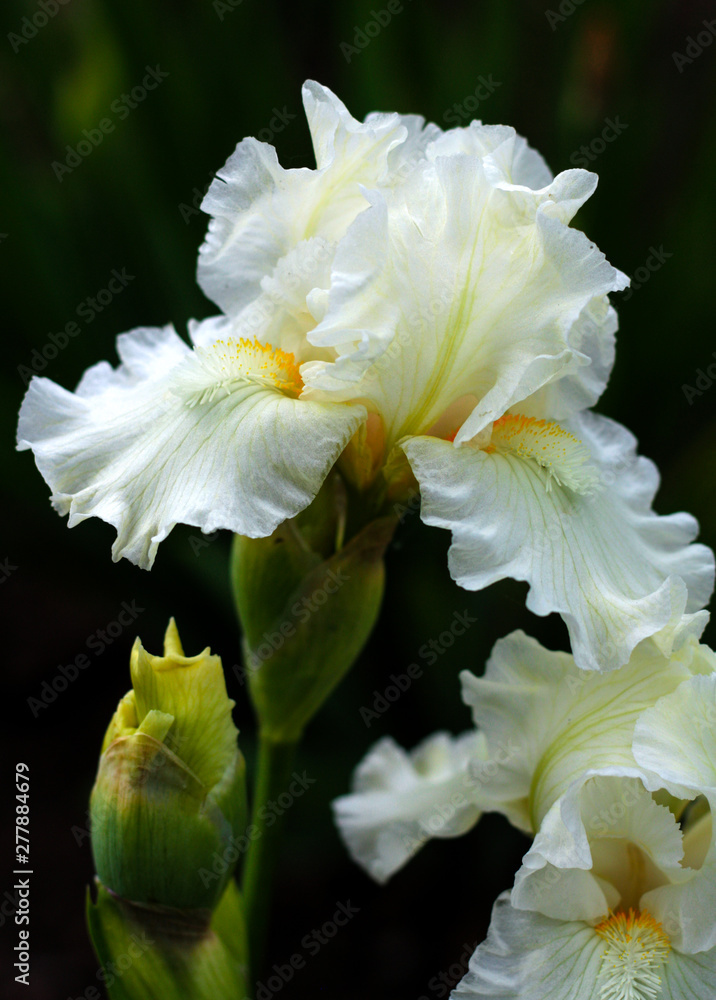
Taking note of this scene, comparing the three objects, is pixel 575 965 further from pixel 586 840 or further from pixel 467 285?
pixel 467 285

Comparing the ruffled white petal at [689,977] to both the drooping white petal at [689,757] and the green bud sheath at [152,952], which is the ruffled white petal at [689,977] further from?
the green bud sheath at [152,952]

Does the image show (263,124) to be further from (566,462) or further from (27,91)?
(566,462)

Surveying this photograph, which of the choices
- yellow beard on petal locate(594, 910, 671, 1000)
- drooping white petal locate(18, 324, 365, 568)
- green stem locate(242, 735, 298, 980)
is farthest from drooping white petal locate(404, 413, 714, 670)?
green stem locate(242, 735, 298, 980)

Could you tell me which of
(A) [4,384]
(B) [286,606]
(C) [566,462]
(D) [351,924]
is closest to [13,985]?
(D) [351,924]

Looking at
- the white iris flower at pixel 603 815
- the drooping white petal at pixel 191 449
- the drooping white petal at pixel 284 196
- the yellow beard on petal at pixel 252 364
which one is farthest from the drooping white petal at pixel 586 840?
the drooping white petal at pixel 284 196

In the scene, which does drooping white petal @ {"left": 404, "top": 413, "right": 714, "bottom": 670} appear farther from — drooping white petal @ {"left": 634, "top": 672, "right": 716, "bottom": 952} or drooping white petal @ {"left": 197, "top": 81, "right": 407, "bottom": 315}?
drooping white petal @ {"left": 197, "top": 81, "right": 407, "bottom": 315}

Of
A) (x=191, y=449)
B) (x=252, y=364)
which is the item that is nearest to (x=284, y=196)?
(x=252, y=364)
